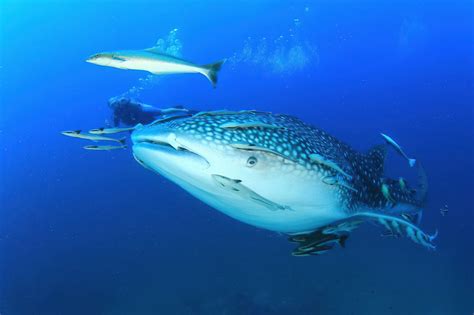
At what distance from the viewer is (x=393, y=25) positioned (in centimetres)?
3366

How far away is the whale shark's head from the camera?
221 centimetres

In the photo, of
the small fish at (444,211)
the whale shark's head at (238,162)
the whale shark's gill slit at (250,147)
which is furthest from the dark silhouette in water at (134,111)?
the small fish at (444,211)

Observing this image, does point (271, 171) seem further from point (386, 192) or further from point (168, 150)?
point (386, 192)

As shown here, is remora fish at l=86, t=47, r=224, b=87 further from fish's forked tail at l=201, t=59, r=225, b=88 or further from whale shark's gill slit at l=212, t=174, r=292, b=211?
whale shark's gill slit at l=212, t=174, r=292, b=211

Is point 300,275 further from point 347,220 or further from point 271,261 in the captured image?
Answer: point 347,220

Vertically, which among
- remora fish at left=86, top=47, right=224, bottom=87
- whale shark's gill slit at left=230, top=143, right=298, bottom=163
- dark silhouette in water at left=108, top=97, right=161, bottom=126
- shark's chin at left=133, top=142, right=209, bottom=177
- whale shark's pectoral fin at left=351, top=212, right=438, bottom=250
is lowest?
dark silhouette in water at left=108, top=97, right=161, bottom=126

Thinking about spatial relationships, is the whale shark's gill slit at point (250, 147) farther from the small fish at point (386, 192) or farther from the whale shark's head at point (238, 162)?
the small fish at point (386, 192)

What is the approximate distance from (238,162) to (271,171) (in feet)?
0.91

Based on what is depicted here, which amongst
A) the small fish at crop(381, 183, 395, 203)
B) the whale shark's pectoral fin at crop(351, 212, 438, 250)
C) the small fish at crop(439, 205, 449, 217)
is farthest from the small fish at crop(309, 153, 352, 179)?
the small fish at crop(439, 205, 449, 217)

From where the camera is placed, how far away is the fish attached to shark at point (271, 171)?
223cm

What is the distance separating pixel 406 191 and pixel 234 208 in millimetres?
2573

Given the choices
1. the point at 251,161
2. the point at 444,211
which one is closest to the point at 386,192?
the point at 251,161

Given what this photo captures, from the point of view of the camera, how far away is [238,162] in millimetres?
2279

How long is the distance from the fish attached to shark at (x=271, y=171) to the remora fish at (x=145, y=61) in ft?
3.78
